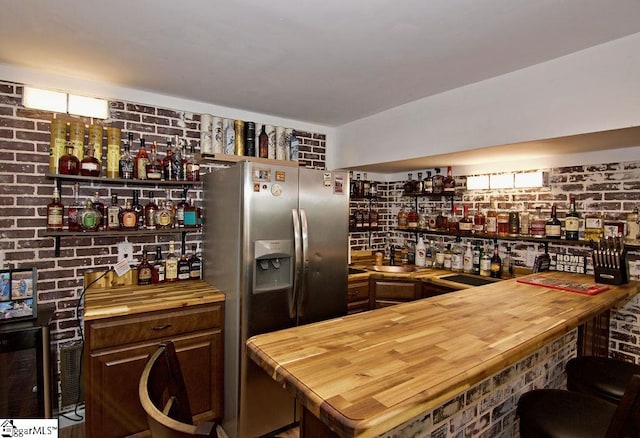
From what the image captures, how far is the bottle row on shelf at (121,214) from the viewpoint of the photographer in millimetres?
2273

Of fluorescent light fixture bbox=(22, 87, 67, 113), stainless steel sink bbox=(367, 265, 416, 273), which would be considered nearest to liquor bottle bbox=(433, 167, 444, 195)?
stainless steel sink bbox=(367, 265, 416, 273)

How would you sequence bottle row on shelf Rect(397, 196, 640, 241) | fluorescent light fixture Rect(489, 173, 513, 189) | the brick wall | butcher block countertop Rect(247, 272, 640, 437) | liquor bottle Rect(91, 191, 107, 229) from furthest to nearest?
fluorescent light fixture Rect(489, 173, 513, 189) → liquor bottle Rect(91, 191, 107, 229) → bottle row on shelf Rect(397, 196, 640, 241) → the brick wall → butcher block countertop Rect(247, 272, 640, 437)

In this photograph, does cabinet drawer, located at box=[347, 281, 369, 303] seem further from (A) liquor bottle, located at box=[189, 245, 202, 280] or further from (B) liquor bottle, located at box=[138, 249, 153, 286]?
(B) liquor bottle, located at box=[138, 249, 153, 286]

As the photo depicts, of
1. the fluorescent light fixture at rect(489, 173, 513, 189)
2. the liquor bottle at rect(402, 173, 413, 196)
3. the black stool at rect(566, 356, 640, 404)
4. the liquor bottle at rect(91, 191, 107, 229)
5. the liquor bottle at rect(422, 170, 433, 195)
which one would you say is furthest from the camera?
the liquor bottle at rect(402, 173, 413, 196)

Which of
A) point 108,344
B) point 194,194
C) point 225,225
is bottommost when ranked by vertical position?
point 108,344

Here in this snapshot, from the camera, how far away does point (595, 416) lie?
124 centimetres

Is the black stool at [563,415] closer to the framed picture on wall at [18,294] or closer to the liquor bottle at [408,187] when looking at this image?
the liquor bottle at [408,187]

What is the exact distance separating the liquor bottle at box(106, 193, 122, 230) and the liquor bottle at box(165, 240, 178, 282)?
15.5 inches

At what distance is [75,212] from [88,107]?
75 centimetres

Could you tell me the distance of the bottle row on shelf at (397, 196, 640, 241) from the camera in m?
2.30

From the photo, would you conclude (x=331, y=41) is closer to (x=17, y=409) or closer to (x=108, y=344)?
(x=108, y=344)

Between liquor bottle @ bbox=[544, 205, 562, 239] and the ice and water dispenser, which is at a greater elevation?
liquor bottle @ bbox=[544, 205, 562, 239]

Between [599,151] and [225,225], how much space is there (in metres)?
2.68

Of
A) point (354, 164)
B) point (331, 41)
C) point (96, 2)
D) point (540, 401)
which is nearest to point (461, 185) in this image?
point (354, 164)
